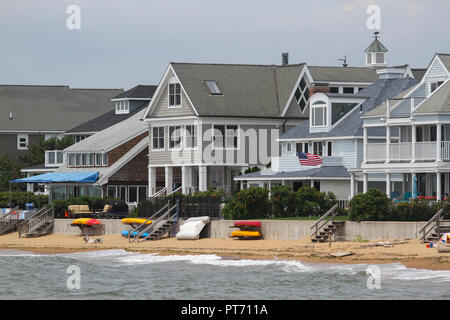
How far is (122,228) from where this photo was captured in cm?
6538

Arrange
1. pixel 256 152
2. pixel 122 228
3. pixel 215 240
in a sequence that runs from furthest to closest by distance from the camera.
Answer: pixel 256 152 → pixel 122 228 → pixel 215 240

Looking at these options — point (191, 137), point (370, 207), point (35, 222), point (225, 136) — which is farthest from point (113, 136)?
point (370, 207)

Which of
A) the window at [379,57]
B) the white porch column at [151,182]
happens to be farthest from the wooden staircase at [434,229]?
the window at [379,57]

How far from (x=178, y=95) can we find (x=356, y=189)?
16.2 meters

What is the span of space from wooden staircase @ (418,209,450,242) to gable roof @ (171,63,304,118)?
2621 cm

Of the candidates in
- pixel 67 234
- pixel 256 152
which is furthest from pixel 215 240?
pixel 256 152

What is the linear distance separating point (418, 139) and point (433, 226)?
1063 cm

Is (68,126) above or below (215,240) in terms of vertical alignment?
above

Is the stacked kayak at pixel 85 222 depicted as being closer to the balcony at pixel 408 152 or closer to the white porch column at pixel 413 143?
the balcony at pixel 408 152

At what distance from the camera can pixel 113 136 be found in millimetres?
85125

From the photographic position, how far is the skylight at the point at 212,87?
7669 cm

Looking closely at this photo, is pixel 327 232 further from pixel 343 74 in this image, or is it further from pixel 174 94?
pixel 343 74

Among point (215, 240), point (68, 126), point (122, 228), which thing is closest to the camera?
point (215, 240)

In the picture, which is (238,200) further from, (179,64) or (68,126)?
(68,126)
